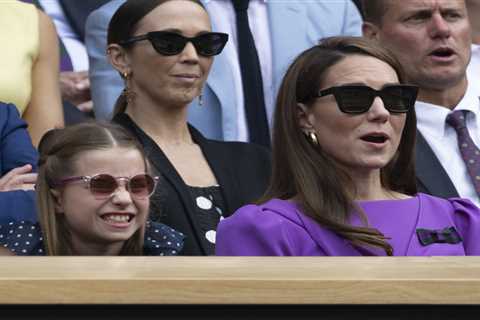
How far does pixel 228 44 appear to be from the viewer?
5.03 m

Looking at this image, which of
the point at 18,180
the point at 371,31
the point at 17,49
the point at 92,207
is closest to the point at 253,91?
the point at 371,31

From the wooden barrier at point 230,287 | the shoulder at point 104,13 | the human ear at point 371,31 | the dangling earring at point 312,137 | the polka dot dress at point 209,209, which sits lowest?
the polka dot dress at point 209,209

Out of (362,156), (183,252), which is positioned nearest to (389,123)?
(362,156)

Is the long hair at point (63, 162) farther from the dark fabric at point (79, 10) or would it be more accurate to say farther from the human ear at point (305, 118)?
the dark fabric at point (79, 10)

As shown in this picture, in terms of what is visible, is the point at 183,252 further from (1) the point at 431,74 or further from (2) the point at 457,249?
(1) the point at 431,74

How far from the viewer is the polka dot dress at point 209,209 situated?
3.94 metres

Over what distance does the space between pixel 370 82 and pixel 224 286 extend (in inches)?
59.3

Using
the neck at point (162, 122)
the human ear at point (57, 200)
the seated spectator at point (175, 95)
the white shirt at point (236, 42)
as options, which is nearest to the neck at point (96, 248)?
the human ear at point (57, 200)

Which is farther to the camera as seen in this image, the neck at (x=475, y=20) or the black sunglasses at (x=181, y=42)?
the neck at (x=475, y=20)

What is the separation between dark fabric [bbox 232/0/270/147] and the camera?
194 inches

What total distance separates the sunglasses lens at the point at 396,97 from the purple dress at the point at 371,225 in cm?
26

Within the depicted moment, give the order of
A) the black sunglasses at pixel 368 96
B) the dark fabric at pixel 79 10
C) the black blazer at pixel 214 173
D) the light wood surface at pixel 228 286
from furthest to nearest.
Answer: the dark fabric at pixel 79 10, the black blazer at pixel 214 173, the black sunglasses at pixel 368 96, the light wood surface at pixel 228 286

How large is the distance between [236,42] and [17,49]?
903mm

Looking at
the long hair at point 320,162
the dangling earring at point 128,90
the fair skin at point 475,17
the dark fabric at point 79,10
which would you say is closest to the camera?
the long hair at point 320,162
